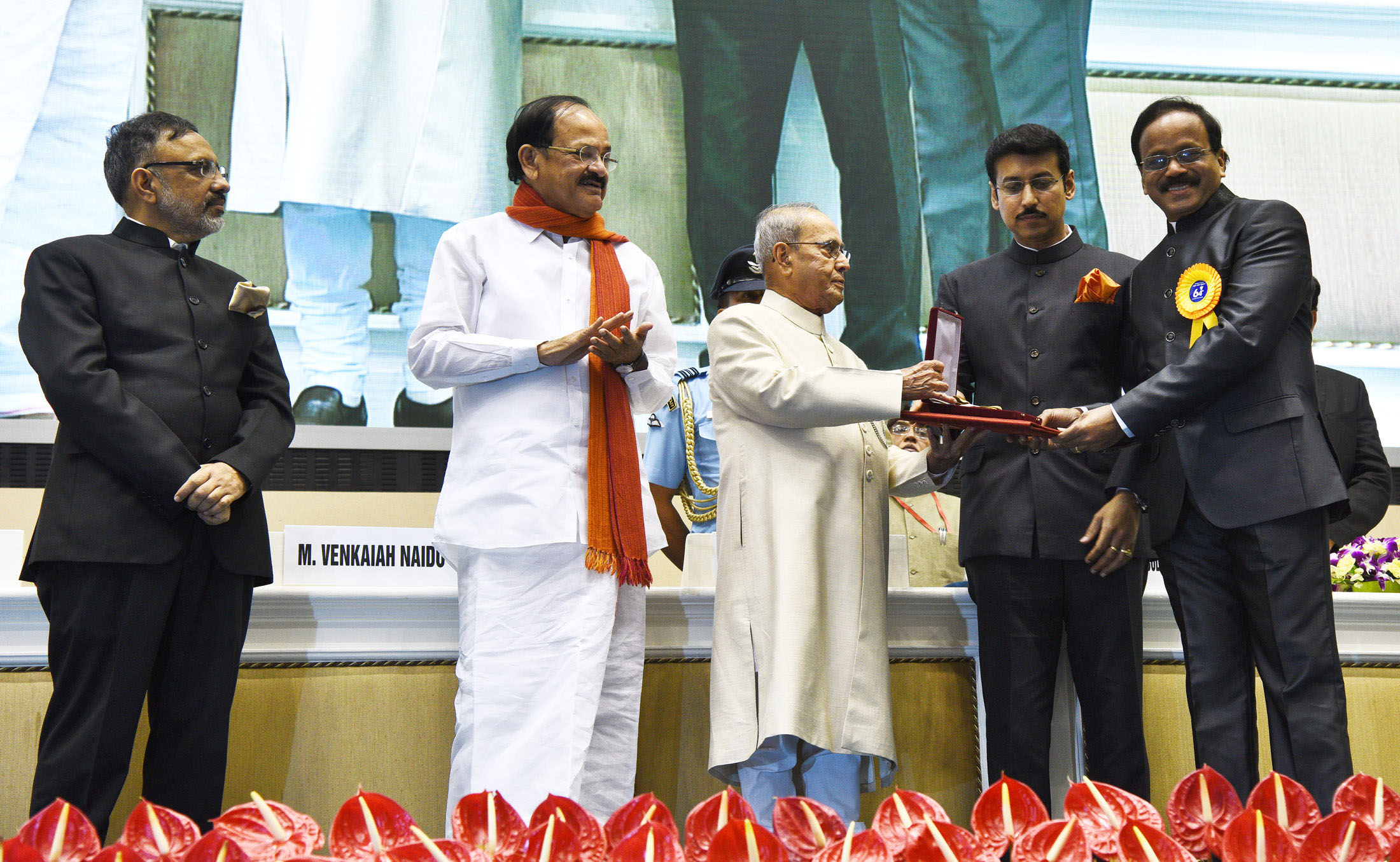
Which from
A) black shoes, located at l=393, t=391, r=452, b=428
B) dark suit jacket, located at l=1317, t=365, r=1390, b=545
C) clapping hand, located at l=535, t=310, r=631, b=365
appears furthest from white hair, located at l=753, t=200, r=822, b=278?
black shoes, located at l=393, t=391, r=452, b=428

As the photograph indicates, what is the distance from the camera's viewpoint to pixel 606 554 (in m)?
2.18

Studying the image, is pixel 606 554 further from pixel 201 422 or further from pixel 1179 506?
pixel 1179 506

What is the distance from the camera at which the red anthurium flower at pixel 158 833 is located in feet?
2.91

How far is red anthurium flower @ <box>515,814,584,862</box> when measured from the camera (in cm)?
85

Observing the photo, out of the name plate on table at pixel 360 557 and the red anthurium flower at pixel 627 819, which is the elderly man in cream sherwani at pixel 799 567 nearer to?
the name plate on table at pixel 360 557

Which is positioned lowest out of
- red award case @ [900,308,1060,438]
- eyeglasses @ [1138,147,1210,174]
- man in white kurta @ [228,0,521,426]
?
red award case @ [900,308,1060,438]

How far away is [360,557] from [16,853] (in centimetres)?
226

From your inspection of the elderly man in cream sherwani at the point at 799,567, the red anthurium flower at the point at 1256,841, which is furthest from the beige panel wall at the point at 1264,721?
the red anthurium flower at the point at 1256,841

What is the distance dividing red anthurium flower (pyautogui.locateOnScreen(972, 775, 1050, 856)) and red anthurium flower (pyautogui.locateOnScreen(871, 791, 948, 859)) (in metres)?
0.03

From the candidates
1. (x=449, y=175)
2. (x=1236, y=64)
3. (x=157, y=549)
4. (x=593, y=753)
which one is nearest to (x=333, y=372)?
(x=449, y=175)

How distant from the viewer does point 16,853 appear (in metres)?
0.76

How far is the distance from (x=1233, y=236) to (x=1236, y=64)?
251cm

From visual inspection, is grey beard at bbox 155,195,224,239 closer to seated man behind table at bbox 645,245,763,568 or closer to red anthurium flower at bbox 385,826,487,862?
seated man behind table at bbox 645,245,763,568

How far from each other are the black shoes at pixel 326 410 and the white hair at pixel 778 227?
1.70 meters
